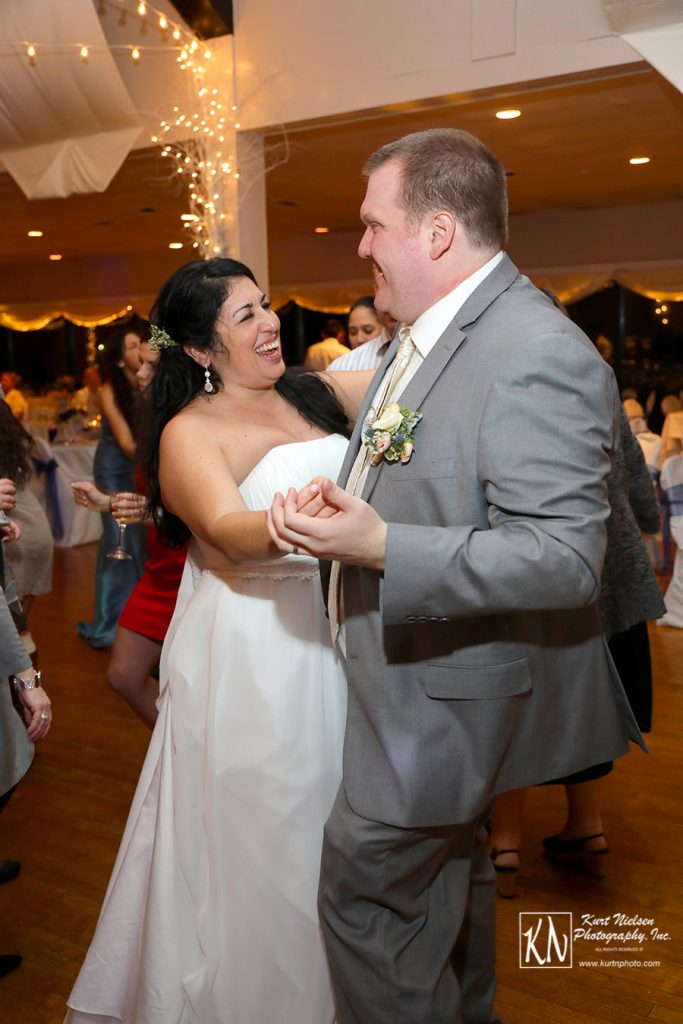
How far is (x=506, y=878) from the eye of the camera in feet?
8.50

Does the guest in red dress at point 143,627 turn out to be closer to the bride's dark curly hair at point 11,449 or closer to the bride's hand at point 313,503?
the bride's dark curly hair at point 11,449

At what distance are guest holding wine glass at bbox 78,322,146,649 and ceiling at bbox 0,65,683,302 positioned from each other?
197 centimetres

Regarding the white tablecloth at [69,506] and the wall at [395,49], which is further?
the white tablecloth at [69,506]

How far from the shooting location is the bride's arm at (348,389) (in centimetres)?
251

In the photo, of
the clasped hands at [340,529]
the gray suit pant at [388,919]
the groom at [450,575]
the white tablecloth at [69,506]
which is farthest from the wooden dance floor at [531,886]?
the white tablecloth at [69,506]

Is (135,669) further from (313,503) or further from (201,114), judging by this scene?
(201,114)

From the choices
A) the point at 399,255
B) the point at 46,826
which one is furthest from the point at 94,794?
the point at 399,255

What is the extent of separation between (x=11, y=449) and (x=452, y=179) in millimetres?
1802

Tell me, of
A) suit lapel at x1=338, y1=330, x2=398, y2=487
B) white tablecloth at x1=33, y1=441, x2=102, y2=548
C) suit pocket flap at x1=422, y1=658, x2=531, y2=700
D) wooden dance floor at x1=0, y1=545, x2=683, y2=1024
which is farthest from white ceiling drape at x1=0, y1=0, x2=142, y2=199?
suit pocket flap at x1=422, y1=658, x2=531, y2=700

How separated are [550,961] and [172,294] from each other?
1.93 metres

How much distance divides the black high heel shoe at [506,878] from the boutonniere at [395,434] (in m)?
1.58

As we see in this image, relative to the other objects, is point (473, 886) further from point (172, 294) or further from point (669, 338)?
point (669, 338)

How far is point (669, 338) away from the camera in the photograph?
40.7ft

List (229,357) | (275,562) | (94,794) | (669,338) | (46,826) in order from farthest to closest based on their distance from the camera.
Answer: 1. (669,338)
2. (94,794)
3. (46,826)
4. (229,357)
5. (275,562)
